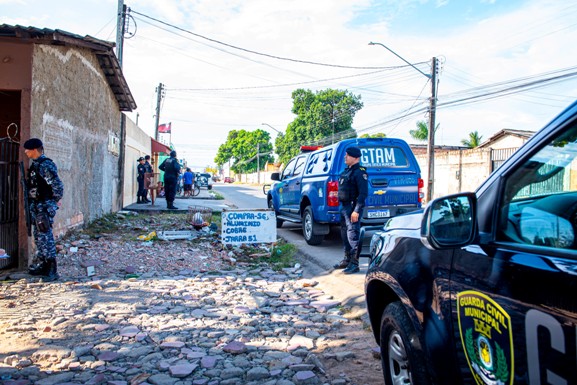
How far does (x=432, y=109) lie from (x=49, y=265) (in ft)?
55.3

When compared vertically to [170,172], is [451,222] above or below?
below

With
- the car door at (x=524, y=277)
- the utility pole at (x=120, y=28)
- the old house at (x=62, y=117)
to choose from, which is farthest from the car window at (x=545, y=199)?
the utility pole at (x=120, y=28)

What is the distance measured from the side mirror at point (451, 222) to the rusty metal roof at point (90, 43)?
669 cm

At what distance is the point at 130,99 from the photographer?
45.5ft

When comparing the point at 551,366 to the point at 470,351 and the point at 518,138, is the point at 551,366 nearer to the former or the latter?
the point at 470,351

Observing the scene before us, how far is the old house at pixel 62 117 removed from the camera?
21.9ft

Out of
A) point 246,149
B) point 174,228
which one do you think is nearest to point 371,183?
point 174,228

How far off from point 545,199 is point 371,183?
5.91m

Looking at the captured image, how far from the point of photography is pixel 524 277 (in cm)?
158

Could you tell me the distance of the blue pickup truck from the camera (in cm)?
787

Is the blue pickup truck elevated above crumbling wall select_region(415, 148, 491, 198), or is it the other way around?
crumbling wall select_region(415, 148, 491, 198)

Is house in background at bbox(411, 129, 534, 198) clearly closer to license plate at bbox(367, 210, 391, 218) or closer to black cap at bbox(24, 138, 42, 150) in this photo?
license plate at bbox(367, 210, 391, 218)

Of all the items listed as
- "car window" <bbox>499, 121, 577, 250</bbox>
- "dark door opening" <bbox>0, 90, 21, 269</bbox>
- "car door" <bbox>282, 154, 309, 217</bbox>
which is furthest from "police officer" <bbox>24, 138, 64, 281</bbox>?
"car window" <bbox>499, 121, 577, 250</bbox>

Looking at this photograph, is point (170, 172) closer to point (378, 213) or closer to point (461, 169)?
point (378, 213)
